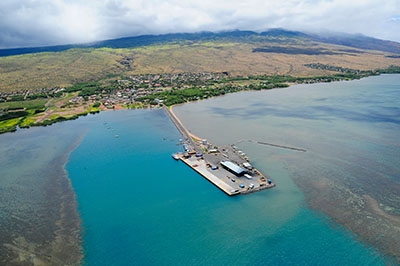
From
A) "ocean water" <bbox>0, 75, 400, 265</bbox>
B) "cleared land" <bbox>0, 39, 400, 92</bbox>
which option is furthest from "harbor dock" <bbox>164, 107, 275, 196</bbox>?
"cleared land" <bbox>0, 39, 400, 92</bbox>

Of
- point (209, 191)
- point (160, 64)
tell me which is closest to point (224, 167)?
point (209, 191)

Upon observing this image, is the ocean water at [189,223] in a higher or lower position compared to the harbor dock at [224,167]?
lower

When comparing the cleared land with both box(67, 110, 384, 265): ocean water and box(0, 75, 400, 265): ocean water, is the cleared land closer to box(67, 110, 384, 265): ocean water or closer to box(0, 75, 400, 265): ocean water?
box(0, 75, 400, 265): ocean water

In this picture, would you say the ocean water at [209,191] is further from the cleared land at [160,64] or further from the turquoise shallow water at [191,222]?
the cleared land at [160,64]

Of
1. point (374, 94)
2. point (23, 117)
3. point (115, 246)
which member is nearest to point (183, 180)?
point (115, 246)

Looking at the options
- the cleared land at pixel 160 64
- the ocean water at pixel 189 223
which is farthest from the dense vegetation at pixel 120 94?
the ocean water at pixel 189 223

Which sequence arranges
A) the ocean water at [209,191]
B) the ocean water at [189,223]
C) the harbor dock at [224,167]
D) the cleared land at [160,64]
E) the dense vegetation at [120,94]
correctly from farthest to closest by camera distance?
the cleared land at [160,64] → the dense vegetation at [120,94] → the harbor dock at [224,167] → the ocean water at [209,191] → the ocean water at [189,223]
